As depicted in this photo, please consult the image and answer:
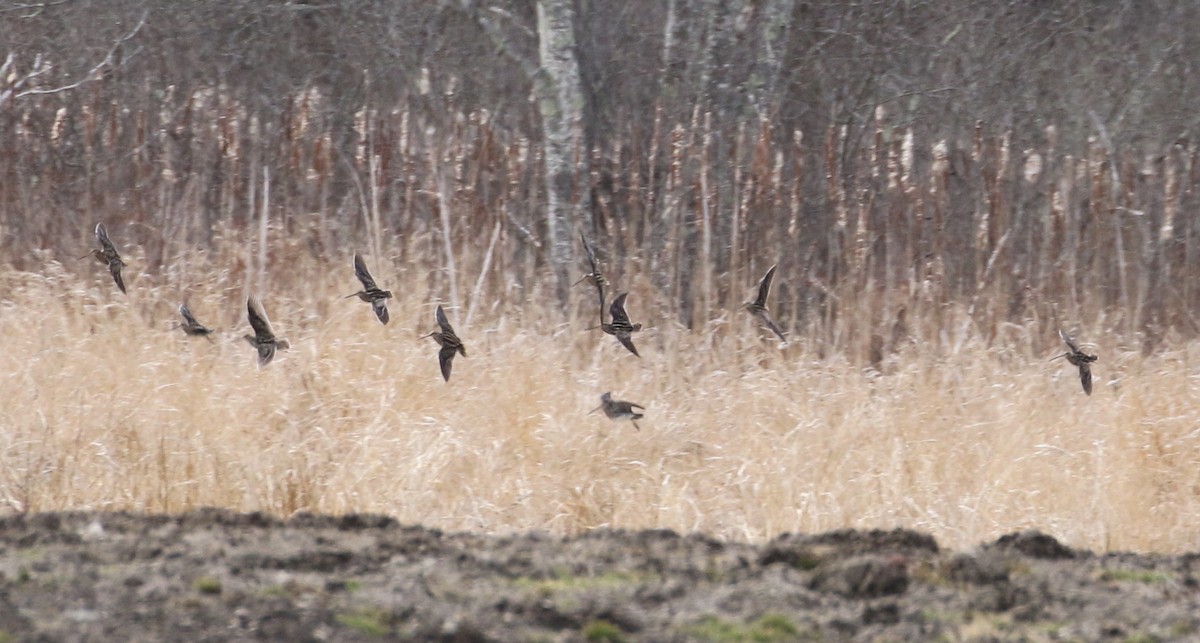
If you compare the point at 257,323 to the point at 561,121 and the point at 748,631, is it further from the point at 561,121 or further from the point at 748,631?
the point at 561,121

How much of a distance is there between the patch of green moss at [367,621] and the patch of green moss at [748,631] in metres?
0.74

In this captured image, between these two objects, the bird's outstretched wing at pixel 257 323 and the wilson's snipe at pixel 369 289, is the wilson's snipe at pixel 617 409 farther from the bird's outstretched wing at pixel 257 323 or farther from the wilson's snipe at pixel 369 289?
the bird's outstretched wing at pixel 257 323

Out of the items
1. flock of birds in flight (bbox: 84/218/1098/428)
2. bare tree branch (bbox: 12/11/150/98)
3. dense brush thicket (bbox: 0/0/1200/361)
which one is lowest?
flock of birds in flight (bbox: 84/218/1098/428)

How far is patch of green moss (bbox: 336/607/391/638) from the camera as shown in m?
3.55

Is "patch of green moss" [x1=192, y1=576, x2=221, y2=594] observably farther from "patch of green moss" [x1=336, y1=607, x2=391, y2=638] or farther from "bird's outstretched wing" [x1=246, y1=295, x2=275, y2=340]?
"bird's outstretched wing" [x1=246, y1=295, x2=275, y2=340]

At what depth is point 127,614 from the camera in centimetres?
362

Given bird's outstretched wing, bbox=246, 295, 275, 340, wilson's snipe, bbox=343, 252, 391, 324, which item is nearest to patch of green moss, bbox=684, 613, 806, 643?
bird's outstretched wing, bbox=246, 295, 275, 340

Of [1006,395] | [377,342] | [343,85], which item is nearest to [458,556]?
[377,342]

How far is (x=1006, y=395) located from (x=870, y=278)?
1.35 m

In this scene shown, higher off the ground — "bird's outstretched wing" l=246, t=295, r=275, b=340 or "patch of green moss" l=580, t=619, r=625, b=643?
"bird's outstretched wing" l=246, t=295, r=275, b=340

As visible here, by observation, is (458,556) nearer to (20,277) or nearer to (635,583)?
(635,583)

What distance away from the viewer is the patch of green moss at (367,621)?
355 cm

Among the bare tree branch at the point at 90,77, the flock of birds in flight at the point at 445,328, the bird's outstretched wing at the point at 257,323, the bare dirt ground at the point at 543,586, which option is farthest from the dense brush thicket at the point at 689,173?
the bare dirt ground at the point at 543,586

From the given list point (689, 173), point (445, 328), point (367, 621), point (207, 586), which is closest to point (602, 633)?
point (367, 621)
